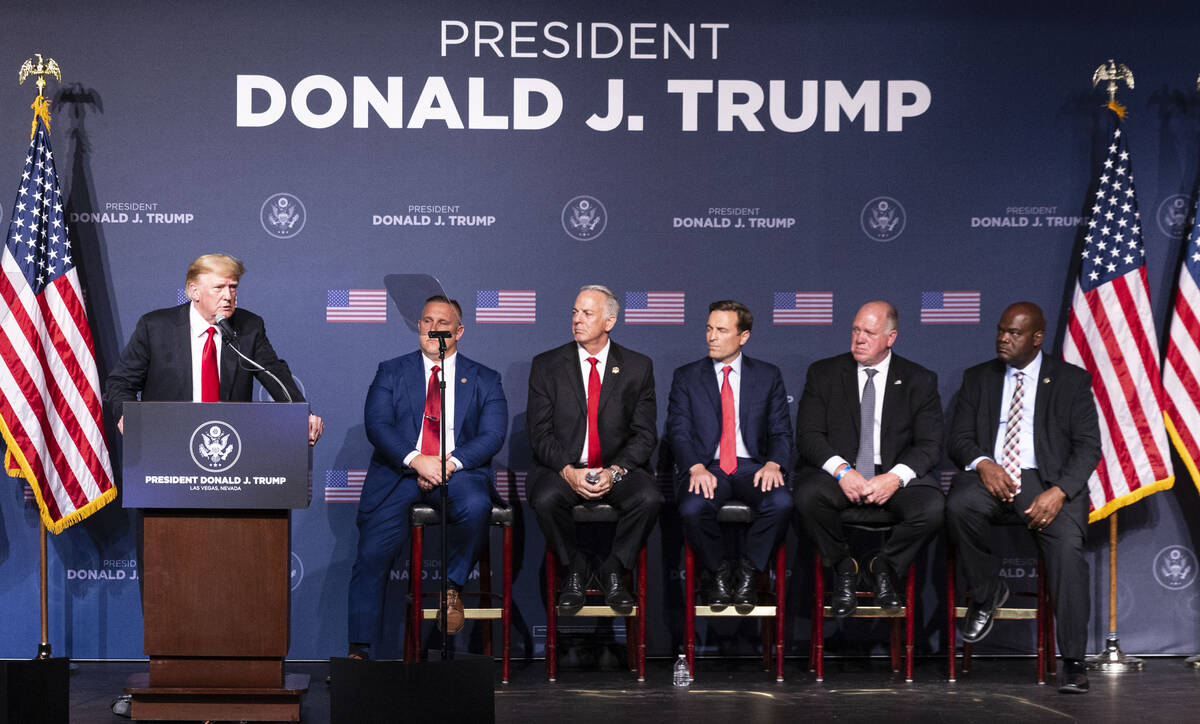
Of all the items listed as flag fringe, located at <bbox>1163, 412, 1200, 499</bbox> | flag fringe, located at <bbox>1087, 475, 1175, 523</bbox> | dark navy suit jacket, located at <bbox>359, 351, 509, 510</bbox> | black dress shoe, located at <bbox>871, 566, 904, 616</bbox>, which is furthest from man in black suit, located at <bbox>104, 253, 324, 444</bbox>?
flag fringe, located at <bbox>1163, 412, 1200, 499</bbox>

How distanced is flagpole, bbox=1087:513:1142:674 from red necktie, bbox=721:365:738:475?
186 centimetres

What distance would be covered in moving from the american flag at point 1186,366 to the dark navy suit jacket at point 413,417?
123 inches

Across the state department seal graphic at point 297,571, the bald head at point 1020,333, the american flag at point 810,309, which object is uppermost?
the american flag at point 810,309

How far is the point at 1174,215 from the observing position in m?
6.24

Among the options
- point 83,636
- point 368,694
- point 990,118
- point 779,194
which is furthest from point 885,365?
point 83,636

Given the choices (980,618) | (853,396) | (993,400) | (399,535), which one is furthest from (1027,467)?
(399,535)

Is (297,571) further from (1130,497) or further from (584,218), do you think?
(1130,497)

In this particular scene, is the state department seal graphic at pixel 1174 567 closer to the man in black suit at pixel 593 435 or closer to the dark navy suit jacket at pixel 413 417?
the man in black suit at pixel 593 435

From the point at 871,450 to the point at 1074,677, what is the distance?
4.12ft

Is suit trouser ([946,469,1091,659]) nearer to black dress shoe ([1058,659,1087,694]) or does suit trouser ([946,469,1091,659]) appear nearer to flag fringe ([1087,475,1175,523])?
black dress shoe ([1058,659,1087,694])

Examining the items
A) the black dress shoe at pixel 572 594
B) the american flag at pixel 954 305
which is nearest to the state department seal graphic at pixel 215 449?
the black dress shoe at pixel 572 594

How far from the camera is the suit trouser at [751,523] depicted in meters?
5.43

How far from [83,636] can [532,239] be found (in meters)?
2.88

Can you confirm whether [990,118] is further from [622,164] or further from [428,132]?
[428,132]
